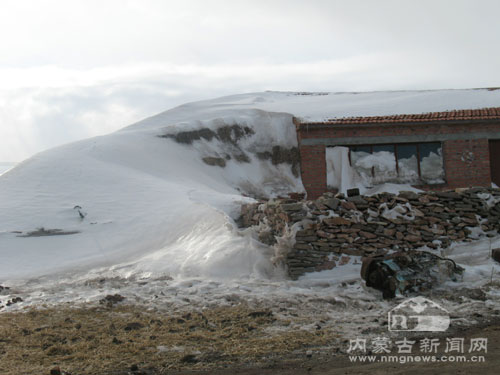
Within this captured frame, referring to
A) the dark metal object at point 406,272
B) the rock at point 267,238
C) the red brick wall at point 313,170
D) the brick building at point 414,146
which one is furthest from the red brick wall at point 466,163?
the dark metal object at point 406,272

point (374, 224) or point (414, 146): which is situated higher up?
point (414, 146)

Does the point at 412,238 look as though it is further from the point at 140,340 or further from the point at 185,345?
the point at 140,340

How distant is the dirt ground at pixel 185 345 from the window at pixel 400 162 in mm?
10055

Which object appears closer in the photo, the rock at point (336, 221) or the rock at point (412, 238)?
the rock at point (336, 221)

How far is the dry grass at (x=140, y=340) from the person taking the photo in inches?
194

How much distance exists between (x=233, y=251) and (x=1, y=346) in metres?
4.55

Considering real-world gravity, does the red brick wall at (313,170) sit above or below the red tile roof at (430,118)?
below

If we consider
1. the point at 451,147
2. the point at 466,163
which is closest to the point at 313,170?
the point at 451,147

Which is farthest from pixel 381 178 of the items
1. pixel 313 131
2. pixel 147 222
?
pixel 147 222

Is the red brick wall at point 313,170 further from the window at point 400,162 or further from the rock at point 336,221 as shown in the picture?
the rock at point 336,221

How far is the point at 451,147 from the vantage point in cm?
1630
